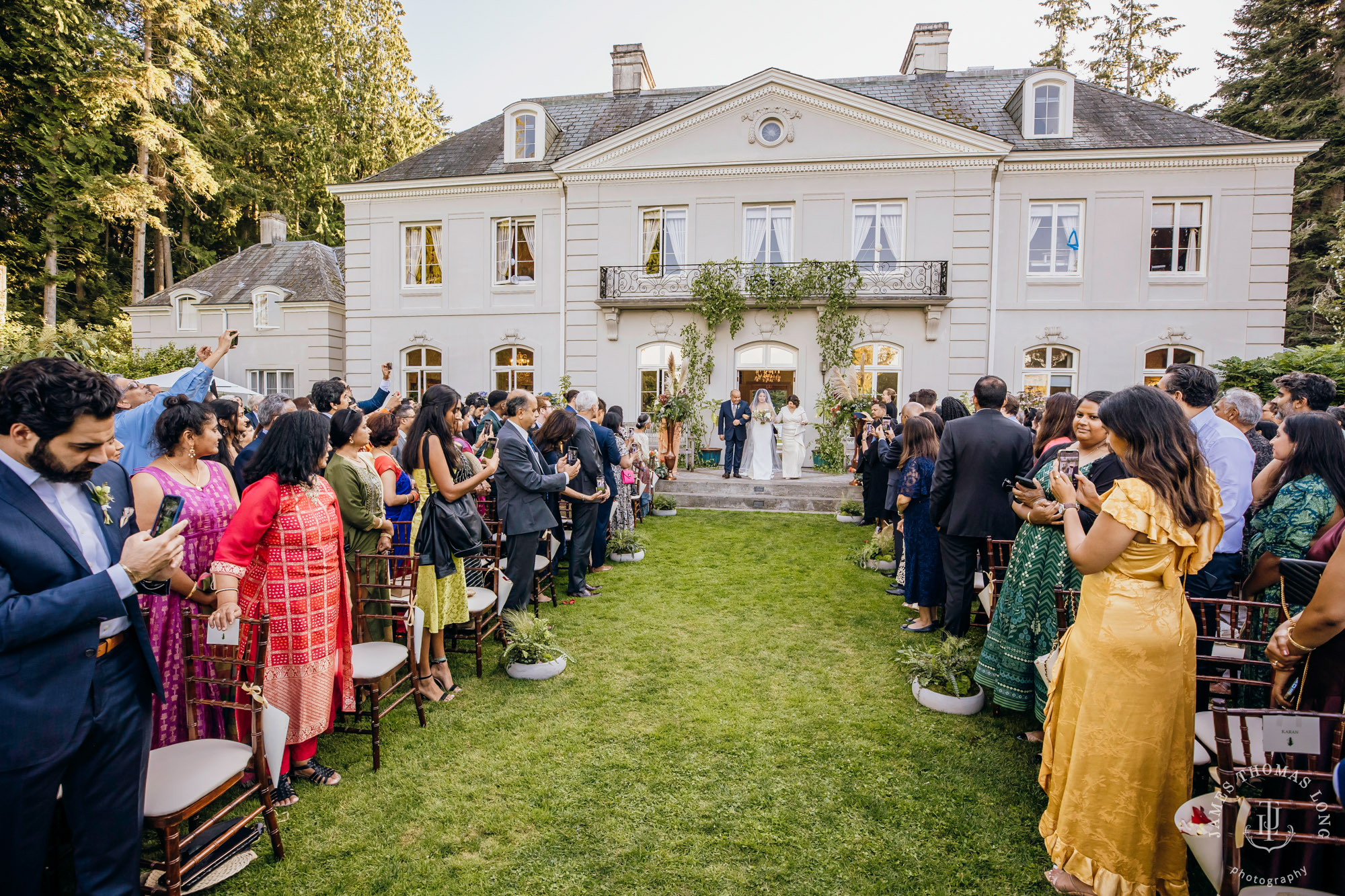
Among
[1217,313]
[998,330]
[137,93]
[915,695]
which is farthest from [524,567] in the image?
[137,93]

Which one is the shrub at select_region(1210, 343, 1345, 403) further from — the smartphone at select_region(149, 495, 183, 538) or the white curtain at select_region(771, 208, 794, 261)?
the smartphone at select_region(149, 495, 183, 538)

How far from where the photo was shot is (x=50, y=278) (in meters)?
19.0

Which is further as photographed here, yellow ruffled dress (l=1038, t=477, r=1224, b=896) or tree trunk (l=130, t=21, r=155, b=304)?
tree trunk (l=130, t=21, r=155, b=304)

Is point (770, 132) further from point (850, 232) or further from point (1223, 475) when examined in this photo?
point (1223, 475)

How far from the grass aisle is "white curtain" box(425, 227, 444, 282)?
47.2 ft

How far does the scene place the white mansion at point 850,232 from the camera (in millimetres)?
14258

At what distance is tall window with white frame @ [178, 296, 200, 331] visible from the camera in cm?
1942

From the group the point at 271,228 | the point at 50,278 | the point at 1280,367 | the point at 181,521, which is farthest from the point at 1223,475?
the point at 50,278

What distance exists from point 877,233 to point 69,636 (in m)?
15.8

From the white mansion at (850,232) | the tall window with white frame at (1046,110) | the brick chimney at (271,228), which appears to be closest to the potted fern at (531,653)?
the white mansion at (850,232)

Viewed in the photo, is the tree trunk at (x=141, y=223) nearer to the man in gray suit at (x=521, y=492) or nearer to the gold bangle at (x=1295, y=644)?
the man in gray suit at (x=521, y=492)

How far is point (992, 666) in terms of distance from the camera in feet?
13.8

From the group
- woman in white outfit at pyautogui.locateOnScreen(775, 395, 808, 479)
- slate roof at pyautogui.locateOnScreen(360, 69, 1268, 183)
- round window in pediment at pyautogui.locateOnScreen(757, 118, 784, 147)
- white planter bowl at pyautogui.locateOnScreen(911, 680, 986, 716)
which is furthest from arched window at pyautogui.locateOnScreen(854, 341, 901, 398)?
white planter bowl at pyautogui.locateOnScreen(911, 680, 986, 716)

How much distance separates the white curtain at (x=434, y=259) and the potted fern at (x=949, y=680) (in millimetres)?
16059
